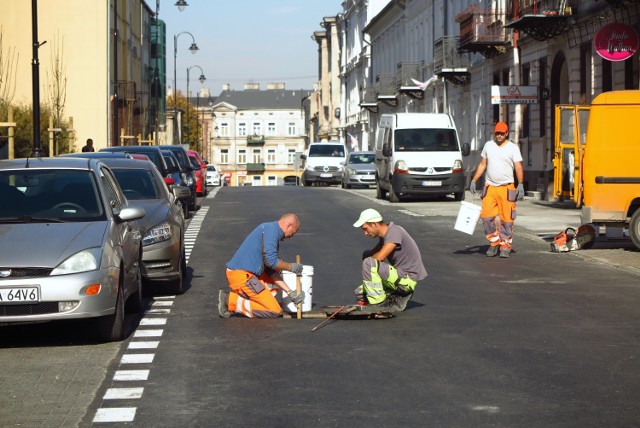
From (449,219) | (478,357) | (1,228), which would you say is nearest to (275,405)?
(478,357)

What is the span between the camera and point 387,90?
77.2 meters

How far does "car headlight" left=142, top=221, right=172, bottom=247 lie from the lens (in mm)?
14484

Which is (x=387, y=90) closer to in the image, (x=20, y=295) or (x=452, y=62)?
(x=452, y=62)

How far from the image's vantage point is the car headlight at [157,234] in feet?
47.5

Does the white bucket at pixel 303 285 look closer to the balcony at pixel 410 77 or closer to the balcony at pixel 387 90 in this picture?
the balcony at pixel 410 77

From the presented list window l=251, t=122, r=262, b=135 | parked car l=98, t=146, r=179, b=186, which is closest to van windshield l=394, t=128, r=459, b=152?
parked car l=98, t=146, r=179, b=186

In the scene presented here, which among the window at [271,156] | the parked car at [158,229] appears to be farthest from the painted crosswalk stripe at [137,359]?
the window at [271,156]

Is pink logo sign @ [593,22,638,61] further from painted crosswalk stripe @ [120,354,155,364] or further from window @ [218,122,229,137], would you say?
window @ [218,122,229,137]

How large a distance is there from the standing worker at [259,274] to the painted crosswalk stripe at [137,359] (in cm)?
230

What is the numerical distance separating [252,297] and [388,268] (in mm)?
1326

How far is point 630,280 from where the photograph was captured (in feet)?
53.3

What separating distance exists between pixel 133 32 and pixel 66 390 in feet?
240

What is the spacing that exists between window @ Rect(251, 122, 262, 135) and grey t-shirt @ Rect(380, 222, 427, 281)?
174924mm

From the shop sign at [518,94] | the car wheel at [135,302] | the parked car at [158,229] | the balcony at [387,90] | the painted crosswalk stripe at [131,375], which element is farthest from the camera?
the balcony at [387,90]
